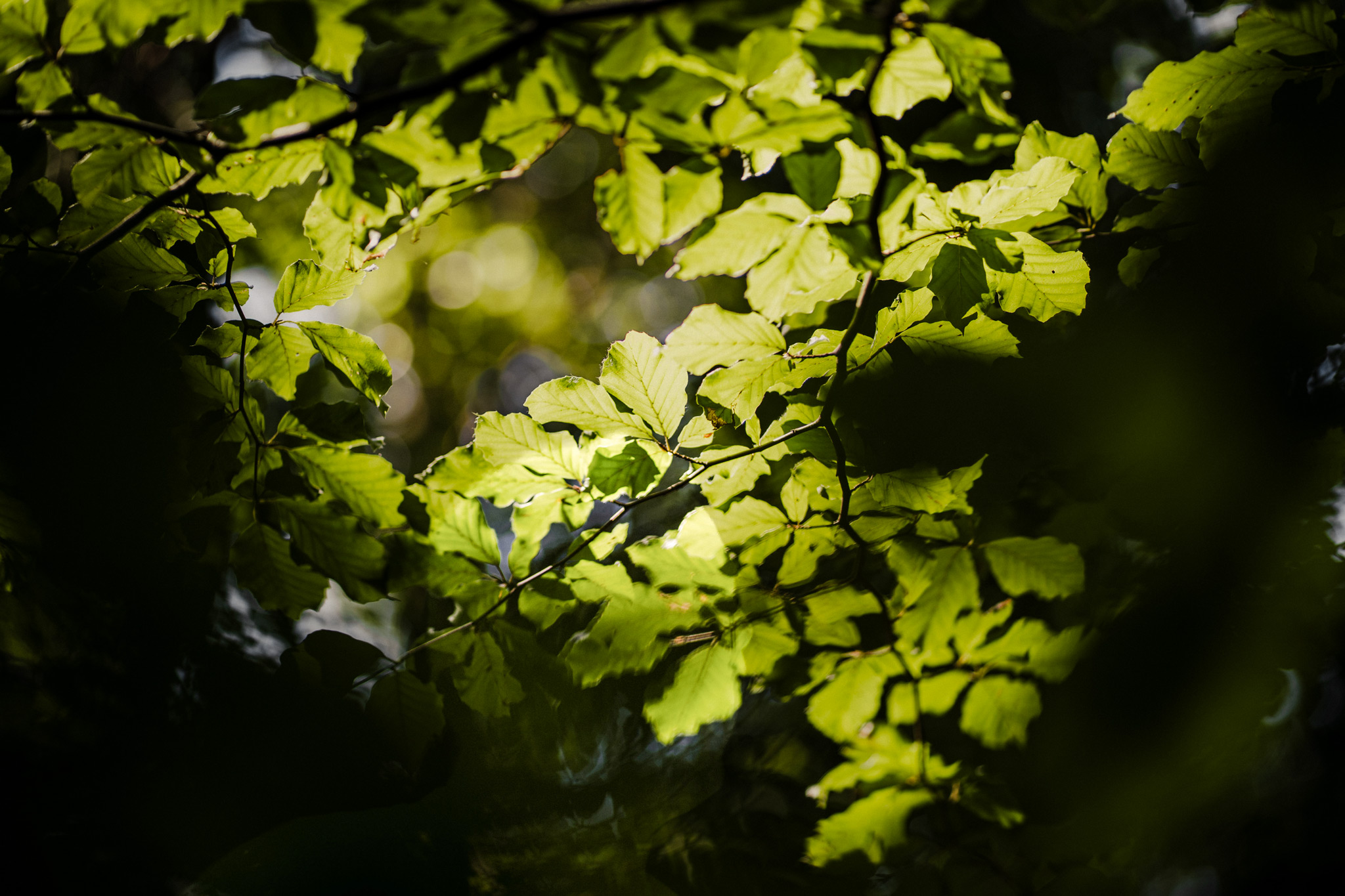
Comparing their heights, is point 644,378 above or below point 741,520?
above

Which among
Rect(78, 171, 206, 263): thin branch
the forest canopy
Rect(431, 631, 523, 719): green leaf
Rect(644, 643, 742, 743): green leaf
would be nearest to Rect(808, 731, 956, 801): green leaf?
the forest canopy

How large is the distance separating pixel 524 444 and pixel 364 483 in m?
0.18

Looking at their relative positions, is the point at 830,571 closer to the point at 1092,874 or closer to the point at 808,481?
the point at 808,481

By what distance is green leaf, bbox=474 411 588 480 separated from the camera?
28.8 inches

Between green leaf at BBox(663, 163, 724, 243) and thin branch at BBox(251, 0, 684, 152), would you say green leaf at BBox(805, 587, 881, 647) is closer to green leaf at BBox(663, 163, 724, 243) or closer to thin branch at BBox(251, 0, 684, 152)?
green leaf at BBox(663, 163, 724, 243)

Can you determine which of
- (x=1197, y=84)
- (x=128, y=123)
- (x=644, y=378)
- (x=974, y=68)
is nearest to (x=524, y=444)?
(x=644, y=378)

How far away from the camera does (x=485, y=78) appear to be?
18.0 inches

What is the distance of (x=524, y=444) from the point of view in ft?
2.43

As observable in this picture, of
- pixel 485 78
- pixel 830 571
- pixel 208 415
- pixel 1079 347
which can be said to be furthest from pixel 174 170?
pixel 1079 347

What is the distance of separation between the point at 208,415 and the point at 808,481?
840 mm

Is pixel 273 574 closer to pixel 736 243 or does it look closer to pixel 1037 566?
pixel 736 243

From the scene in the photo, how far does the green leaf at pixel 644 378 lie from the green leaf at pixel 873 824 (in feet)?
1.60

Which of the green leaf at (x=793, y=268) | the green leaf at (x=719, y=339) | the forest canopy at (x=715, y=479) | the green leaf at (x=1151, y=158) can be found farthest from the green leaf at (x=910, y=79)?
the green leaf at (x=1151, y=158)

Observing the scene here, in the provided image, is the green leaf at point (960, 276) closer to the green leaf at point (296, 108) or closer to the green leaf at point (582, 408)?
the green leaf at point (582, 408)
